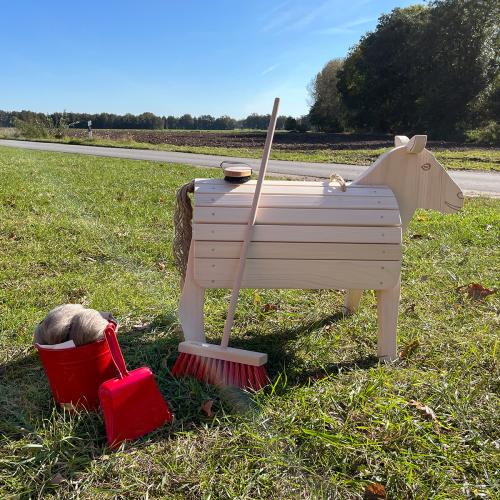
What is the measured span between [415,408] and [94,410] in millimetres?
1488

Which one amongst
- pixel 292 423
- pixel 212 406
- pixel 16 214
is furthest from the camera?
pixel 16 214

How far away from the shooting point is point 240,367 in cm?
246

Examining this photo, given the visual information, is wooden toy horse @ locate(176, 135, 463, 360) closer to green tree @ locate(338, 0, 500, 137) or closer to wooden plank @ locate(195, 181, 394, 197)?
wooden plank @ locate(195, 181, 394, 197)

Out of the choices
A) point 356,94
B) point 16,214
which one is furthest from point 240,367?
point 356,94

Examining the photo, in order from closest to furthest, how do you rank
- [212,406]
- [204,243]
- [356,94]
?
1. [212,406]
2. [204,243]
3. [356,94]

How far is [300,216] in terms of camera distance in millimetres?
2514

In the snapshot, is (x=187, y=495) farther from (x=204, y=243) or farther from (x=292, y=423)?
(x=204, y=243)

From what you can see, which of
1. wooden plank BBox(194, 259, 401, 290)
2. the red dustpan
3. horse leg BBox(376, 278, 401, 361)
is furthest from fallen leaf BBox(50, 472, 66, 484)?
horse leg BBox(376, 278, 401, 361)

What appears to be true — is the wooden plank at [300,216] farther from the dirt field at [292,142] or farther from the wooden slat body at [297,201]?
the dirt field at [292,142]

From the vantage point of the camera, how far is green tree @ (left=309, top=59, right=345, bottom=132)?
42.2 m

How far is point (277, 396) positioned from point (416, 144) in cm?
151

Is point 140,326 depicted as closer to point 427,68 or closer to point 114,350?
point 114,350

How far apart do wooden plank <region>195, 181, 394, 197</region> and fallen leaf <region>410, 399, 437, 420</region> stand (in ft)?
3.59

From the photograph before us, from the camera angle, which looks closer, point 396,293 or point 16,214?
point 396,293
